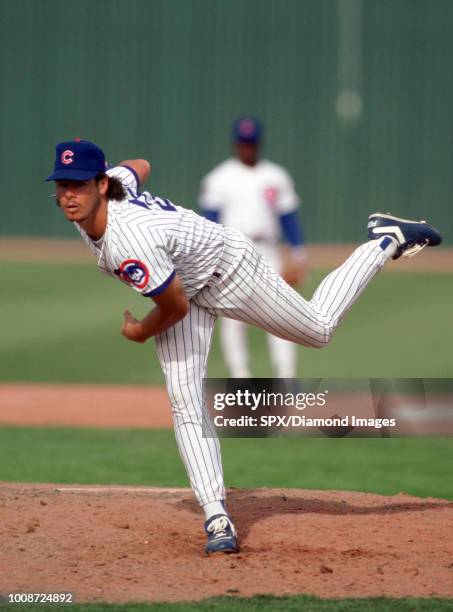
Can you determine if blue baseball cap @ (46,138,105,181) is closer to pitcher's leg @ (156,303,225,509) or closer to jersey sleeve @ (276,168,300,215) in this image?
pitcher's leg @ (156,303,225,509)

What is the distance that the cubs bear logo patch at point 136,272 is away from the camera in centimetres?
422

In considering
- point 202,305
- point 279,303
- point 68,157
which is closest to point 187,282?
point 202,305

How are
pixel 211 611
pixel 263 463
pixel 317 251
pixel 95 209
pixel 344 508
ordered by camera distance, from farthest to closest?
pixel 317 251, pixel 263 463, pixel 344 508, pixel 95 209, pixel 211 611

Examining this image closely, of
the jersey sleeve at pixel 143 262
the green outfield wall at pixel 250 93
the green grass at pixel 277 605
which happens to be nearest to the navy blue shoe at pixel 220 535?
the green grass at pixel 277 605

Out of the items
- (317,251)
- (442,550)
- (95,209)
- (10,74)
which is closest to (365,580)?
(442,550)

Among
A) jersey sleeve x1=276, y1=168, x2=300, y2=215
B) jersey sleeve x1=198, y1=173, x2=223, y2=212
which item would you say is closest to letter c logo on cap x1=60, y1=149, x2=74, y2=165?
jersey sleeve x1=198, y1=173, x2=223, y2=212

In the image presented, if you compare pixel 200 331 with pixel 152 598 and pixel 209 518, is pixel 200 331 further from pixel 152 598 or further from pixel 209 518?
pixel 152 598

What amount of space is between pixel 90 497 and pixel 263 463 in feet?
6.52

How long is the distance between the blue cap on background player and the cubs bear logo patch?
4.82 meters

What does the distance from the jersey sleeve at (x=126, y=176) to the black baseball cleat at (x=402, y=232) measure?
1.11 meters

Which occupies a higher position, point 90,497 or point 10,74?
point 10,74

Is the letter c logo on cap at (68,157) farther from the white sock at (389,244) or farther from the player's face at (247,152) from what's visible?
the player's face at (247,152)

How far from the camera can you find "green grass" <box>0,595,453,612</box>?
3.95m

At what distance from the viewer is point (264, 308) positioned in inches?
187
